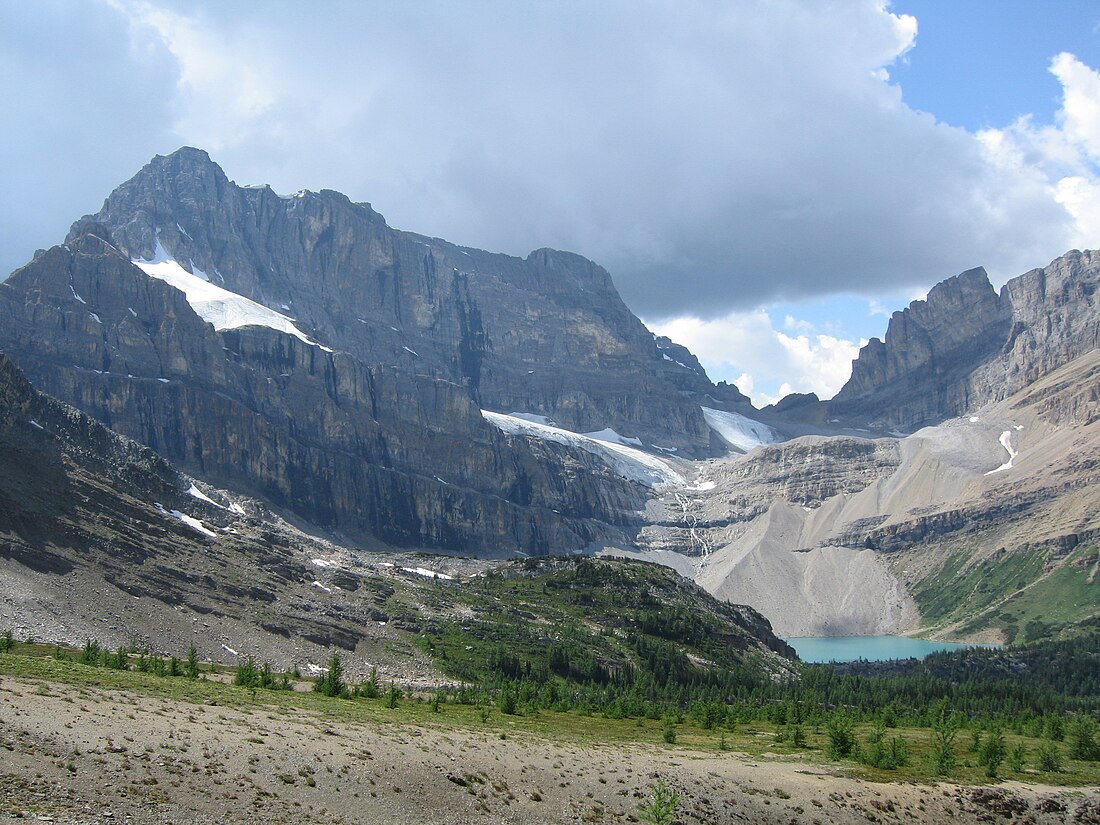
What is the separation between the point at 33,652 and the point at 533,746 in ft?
174

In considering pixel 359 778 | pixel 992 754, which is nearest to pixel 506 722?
pixel 359 778

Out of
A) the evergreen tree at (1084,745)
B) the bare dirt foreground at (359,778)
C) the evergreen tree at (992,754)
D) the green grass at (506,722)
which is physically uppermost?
the evergreen tree at (1084,745)

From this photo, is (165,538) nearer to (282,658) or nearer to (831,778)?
(282,658)

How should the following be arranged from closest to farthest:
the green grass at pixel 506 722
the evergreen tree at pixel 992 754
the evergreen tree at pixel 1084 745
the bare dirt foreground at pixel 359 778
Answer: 1. the bare dirt foreground at pixel 359 778
2. the green grass at pixel 506 722
3. the evergreen tree at pixel 992 754
4. the evergreen tree at pixel 1084 745

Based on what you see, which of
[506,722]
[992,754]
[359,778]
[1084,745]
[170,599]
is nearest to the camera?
[359,778]

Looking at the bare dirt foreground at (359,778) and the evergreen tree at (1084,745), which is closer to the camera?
the bare dirt foreground at (359,778)

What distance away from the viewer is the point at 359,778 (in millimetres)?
46719

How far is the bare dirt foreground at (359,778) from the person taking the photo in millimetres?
39156

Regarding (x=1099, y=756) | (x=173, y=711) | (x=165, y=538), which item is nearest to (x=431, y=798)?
(x=173, y=711)

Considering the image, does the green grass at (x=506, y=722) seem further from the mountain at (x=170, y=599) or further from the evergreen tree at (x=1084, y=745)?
the mountain at (x=170, y=599)

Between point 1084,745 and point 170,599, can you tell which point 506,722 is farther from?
point 170,599

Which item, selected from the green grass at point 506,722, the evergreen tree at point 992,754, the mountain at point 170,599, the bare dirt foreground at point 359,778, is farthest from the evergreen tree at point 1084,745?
the mountain at point 170,599

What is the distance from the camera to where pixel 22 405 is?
646ft

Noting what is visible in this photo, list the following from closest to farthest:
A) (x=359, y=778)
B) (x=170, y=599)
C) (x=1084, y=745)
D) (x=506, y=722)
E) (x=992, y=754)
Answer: (x=359, y=778) → (x=506, y=722) → (x=992, y=754) → (x=1084, y=745) → (x=170, y=599)
